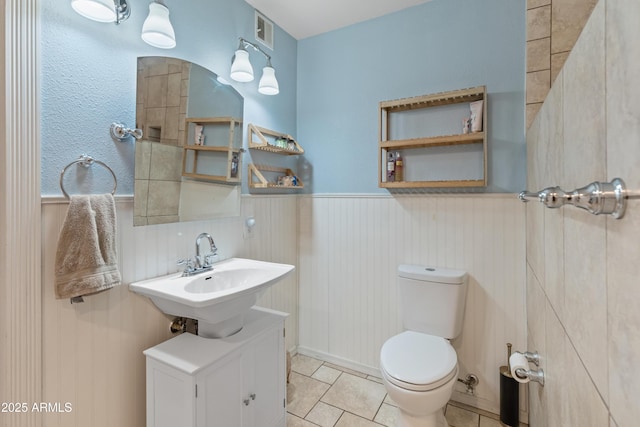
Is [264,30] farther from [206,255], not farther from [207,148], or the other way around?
[206,255]

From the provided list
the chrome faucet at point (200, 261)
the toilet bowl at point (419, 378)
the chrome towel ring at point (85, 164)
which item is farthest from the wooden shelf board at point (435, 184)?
the chrome towel ring at point (85, 164)

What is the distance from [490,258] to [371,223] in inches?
31.0

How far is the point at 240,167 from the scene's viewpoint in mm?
1906

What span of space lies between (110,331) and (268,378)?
77cm

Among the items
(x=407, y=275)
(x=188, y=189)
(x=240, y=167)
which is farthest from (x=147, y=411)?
(x=407, y=275)

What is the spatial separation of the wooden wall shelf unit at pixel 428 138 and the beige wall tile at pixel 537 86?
0.74 feet

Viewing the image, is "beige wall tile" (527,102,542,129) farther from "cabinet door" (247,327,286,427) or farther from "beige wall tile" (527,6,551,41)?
"cabinet door" (247,327,286,427)

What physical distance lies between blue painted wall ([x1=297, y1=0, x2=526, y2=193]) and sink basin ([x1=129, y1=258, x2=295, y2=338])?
102cm

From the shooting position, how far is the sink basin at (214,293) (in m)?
1.19

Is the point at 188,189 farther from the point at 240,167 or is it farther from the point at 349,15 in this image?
the point at 349,15

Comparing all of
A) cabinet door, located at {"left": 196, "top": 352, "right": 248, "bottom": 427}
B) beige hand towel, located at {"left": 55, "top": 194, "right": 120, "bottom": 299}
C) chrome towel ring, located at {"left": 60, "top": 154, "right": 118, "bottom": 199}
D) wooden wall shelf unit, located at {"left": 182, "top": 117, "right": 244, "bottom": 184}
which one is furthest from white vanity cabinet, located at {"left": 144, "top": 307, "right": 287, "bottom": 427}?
wooden wall shelf unit, located at {"left": 182, "top": 117, "right": 244, "bottom": 184}

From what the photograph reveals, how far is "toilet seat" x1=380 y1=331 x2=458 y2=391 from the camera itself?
137cm

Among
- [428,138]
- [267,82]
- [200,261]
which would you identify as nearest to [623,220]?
[428,138]

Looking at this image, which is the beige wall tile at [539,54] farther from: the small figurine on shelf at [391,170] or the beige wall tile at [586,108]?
the beige wall tile at [586,108]
